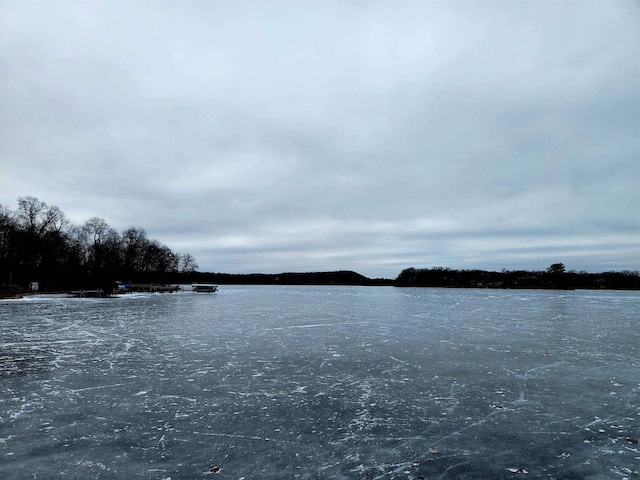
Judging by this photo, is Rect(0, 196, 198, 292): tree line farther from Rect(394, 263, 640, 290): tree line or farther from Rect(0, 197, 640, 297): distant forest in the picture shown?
Rect(394, 263, 640, 290): tree line

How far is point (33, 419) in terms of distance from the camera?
5625 millimetres

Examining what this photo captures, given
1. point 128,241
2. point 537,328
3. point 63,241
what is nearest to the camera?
point 537,328

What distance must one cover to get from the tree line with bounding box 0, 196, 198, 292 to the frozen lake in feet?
144

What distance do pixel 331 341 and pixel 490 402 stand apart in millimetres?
7032

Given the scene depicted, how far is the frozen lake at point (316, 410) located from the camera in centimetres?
438

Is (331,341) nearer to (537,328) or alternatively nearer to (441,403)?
(441,403)

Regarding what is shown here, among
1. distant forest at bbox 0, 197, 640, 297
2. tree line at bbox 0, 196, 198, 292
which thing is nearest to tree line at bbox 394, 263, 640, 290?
distant forest at bbox 0, 197, 640, 297

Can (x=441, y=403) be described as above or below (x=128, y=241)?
below

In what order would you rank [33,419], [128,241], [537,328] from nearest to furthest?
[33,419] → [537,328] → [128,241]

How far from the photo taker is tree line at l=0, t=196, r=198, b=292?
50.6 metres

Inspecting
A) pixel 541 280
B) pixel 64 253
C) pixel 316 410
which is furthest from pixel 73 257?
pixel 541 280

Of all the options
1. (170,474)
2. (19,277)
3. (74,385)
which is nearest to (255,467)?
(170,474)

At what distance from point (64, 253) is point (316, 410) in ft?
216

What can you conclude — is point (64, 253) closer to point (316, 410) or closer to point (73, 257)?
point (73, 257)
